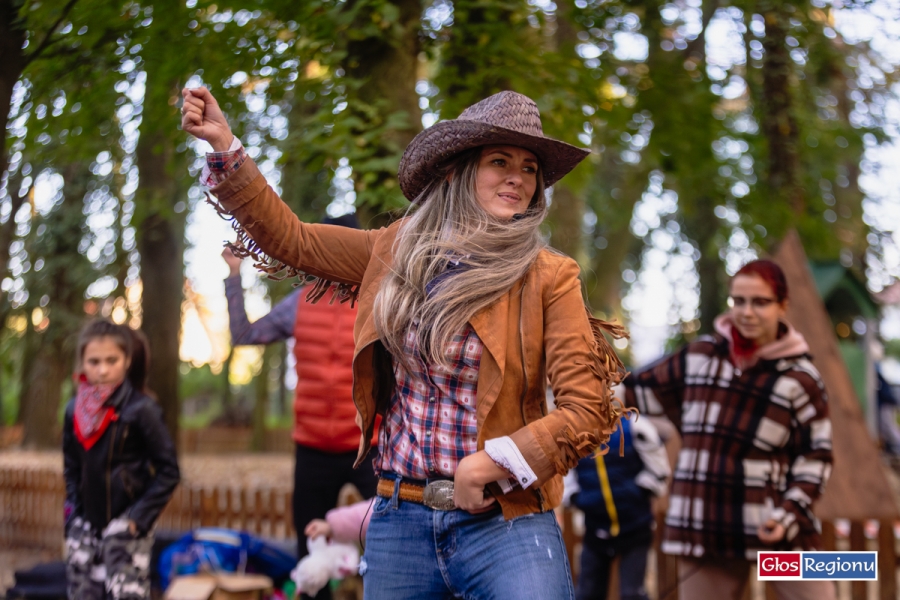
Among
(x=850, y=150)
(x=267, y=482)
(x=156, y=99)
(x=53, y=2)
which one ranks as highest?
(x=850, y=150)

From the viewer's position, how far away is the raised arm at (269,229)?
2.16 metres

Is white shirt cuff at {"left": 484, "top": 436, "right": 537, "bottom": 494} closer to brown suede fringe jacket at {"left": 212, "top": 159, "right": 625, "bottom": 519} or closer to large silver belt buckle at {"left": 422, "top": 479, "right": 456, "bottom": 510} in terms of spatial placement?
brown suede fringe jacket at {"left": 212, "top": 159, "right": 625, "bottom": 519}

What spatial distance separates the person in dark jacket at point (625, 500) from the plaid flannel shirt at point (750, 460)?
92 centimetres

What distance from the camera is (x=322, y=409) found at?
4.48 meters

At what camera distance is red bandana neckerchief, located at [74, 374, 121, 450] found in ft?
13.5

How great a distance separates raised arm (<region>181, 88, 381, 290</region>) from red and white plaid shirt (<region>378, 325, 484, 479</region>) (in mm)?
326

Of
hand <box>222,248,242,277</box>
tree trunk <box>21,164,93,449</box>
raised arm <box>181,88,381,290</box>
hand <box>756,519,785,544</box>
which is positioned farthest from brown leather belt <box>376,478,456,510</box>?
tree trunk <box>21,164,93,449</box>

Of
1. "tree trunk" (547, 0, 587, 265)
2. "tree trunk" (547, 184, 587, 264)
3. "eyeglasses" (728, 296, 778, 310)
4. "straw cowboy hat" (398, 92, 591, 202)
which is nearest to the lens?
"straw cowboy hat" (398, 92, 591, 202)

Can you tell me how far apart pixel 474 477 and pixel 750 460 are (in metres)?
2.17

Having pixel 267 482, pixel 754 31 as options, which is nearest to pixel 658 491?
pixel 754 31

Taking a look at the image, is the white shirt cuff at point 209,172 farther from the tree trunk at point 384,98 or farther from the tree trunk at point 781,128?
the tree trunk at point 781,128

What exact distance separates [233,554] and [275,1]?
3.54 metres

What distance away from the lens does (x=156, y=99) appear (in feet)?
19.9

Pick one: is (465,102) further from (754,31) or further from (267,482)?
(267,482)
